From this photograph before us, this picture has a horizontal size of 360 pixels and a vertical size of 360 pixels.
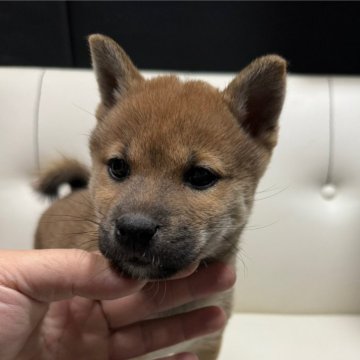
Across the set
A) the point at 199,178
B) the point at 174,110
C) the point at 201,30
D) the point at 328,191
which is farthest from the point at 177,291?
the point at 201,30

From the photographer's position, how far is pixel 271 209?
1.84 metres

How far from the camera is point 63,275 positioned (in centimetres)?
92

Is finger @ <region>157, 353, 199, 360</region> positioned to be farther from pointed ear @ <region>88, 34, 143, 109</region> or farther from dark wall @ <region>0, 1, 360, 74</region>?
dark wall @ <region>0, 1, 360, 74</region>

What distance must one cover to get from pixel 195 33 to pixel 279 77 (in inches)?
45.2

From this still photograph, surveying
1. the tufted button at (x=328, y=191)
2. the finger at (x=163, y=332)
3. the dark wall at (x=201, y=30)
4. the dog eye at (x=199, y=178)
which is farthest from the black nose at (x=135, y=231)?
the dark wall at (x=201, y=30)

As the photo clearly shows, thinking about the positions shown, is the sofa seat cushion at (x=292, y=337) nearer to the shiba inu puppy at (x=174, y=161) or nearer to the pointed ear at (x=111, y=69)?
the shiba inu puppy at (x=174, y=161)

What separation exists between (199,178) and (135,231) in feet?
0.72

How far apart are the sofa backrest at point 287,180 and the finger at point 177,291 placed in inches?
28.1

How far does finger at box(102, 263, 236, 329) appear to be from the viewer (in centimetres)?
109

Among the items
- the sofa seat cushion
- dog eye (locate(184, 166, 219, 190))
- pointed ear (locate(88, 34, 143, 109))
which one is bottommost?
the sofa seat cushion

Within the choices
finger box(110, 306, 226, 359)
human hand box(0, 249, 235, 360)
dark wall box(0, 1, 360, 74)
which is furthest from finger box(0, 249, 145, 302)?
dark wall box(0, 1, 360, 74)

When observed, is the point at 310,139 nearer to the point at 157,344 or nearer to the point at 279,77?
the point at 279,77

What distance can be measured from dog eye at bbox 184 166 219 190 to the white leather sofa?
82 cm

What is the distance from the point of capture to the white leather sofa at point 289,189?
5.96ft
